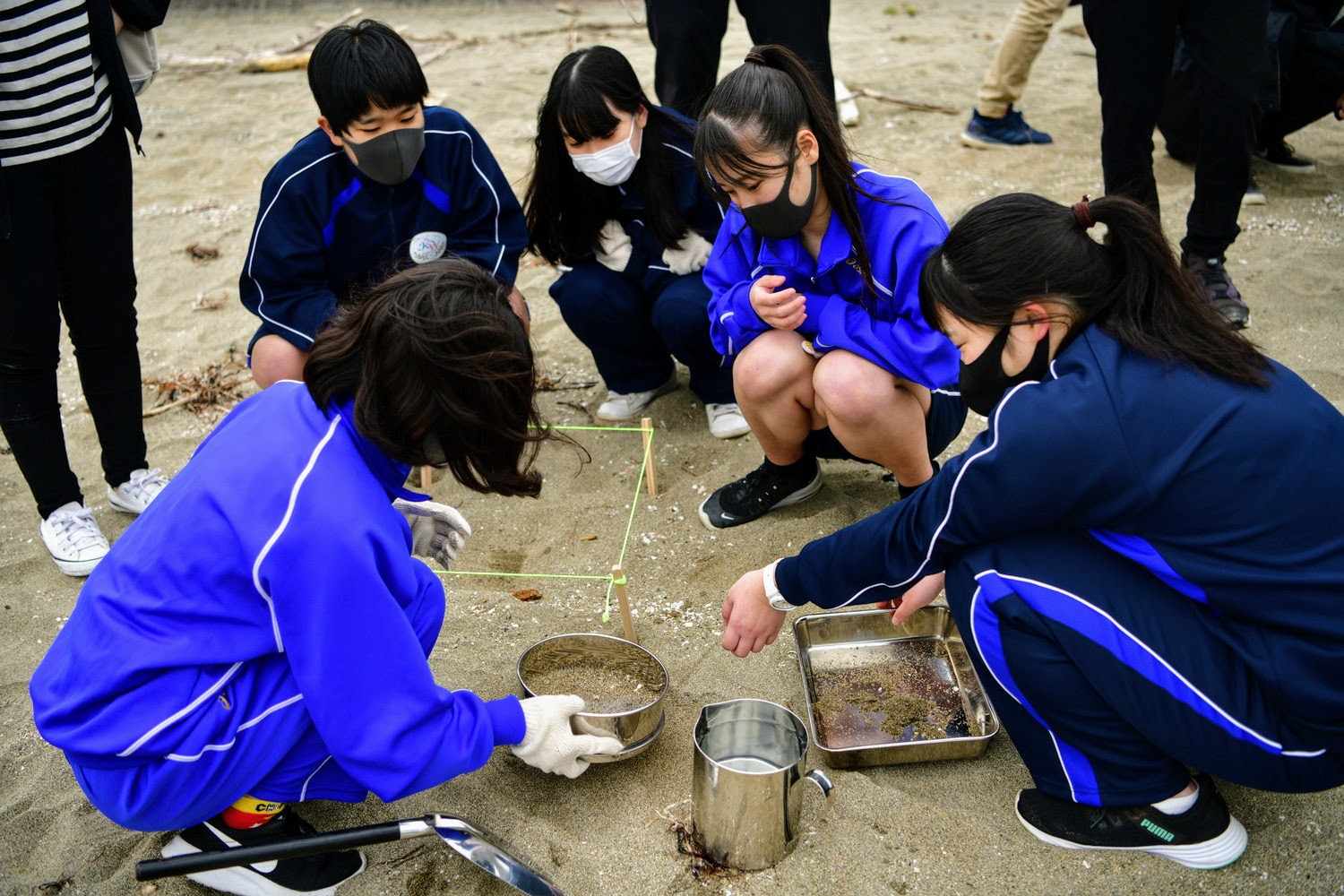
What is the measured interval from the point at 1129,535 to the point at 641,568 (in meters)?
1.32

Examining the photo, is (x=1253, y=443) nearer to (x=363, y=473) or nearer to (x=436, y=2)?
(x=363, y=473)

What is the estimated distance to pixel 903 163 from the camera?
488cm

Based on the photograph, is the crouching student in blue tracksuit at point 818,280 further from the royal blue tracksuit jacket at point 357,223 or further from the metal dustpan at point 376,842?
the metal dustpan at point 376,842

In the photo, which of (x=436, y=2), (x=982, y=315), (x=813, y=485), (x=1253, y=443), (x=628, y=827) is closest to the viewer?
(x=1253, y=443)

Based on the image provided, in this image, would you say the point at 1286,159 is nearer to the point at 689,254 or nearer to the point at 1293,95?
the point at 1293,95

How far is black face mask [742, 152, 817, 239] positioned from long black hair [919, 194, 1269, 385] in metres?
0.73

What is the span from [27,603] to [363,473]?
1560mm

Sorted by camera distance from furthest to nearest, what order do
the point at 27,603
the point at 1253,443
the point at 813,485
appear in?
the point at 813,485 < the point at 27,603 < the point at 1253,443

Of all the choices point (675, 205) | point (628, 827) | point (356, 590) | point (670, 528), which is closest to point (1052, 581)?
point (628, 827)

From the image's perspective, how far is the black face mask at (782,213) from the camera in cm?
243

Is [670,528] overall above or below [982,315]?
below

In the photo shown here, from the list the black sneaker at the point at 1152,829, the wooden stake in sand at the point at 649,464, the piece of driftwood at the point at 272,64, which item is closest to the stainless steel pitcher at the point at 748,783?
the black sneaker at the point at 1152,829

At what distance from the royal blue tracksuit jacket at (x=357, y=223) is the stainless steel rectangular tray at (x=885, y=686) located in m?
1.38

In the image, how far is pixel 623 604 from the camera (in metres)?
2.38
